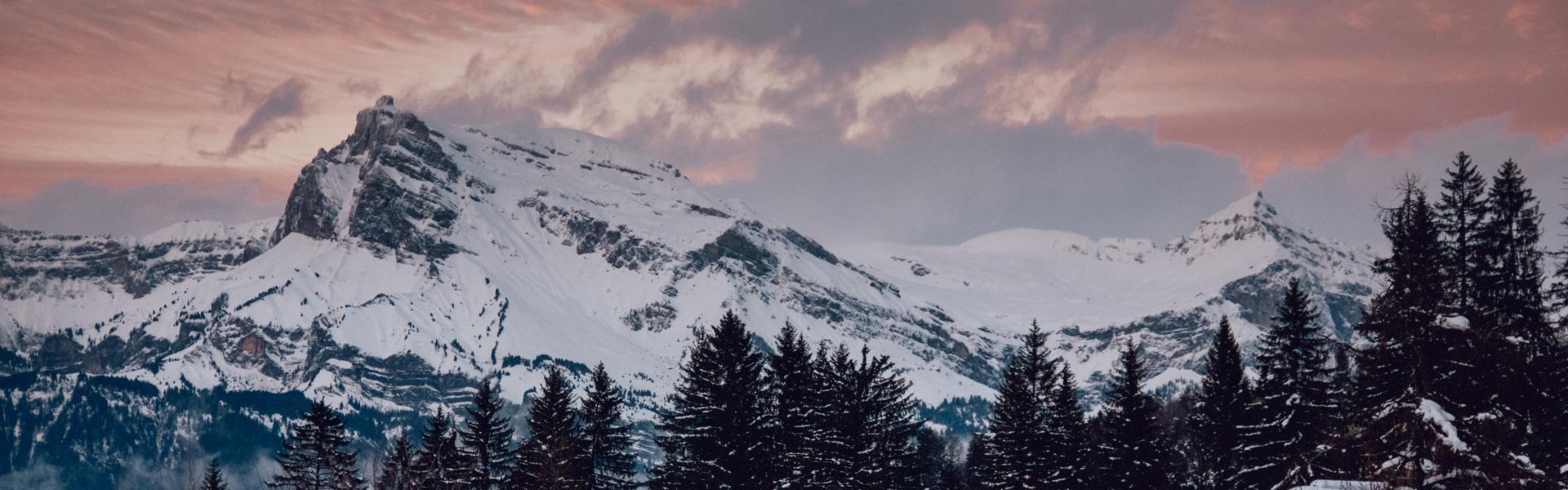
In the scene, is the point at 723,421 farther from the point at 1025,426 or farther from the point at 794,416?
the point at 1025,426

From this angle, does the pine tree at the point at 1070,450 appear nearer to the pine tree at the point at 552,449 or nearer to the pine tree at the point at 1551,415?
the pine tree at the point at 552,449

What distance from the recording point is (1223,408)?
71.1 m

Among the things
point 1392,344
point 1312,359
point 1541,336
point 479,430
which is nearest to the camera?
point 1392,344

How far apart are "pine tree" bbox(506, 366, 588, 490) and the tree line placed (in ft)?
0.44

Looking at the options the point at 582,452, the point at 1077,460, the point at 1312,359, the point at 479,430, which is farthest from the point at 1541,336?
the point at 479,430

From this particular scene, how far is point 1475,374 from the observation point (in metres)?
38.9

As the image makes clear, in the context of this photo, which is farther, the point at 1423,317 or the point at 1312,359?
the point at 1312,359

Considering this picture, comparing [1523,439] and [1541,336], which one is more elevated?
[1541,336]

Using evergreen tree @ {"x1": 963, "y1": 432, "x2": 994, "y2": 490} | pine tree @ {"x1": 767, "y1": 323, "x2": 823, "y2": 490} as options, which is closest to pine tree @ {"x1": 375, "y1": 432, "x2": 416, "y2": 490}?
pine tree @ {"x1": 767, "y1": 323, "x2": 823, "y2": 490}

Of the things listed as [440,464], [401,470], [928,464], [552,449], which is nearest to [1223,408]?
[552,449]

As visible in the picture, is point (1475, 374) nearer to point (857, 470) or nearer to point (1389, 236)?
point (1389, 236)

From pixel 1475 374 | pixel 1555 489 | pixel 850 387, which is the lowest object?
pixel 1555 489

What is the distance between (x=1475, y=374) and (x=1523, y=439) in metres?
1.90

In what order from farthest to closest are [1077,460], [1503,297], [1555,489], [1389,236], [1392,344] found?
[1077,460] → [1503,297] → [1389,236] → [1392,344] → [1555,489]
